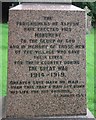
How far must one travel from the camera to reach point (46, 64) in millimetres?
5355

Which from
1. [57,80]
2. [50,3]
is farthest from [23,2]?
[57,80]

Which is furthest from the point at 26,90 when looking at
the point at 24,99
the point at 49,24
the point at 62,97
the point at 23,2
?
the point at 23,2

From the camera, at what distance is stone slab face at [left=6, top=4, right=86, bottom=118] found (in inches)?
208

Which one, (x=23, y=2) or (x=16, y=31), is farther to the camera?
(x=23, y=2)

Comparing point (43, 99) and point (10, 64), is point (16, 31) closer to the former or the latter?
point (10, 64)

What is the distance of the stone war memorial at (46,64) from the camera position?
208 inches

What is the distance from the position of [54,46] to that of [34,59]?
315 millimetres

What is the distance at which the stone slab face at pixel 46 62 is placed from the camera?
17.3ft

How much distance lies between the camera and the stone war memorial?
A: 5281 mm

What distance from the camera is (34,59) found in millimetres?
5332

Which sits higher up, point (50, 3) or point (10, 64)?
point (50, 3)

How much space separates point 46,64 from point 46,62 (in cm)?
3

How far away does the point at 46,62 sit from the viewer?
5355 mm

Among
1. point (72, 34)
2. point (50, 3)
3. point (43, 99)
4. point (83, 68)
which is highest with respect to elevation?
point (50, 3)
